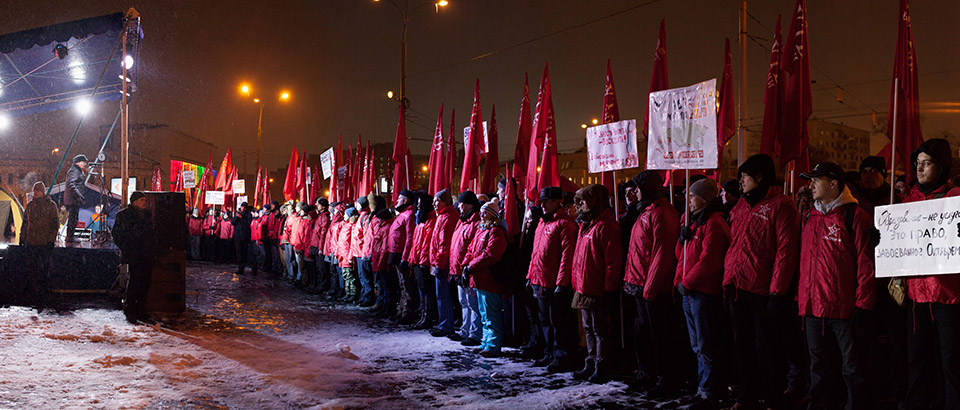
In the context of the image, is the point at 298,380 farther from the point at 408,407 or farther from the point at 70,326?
the point at 70,326

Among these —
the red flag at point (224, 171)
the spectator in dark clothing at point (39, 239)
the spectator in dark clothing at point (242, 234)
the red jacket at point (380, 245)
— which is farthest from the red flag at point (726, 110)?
the red flag at point (224, 171)

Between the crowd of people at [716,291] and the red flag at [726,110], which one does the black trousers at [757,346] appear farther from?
the red flag at [726,110]

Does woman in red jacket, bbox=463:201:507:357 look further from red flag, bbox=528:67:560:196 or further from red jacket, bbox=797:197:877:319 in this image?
red jacket, bbox=797:197:877:319

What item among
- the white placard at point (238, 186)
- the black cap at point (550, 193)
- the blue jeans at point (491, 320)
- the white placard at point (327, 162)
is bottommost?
the blue jeans at point (491, 320)

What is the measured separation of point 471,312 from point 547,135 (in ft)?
9.90

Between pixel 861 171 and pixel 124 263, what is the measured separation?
11589 millimetres

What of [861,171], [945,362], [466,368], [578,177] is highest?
[578,177]

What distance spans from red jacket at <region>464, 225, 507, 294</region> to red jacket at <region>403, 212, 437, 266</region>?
1.63 m

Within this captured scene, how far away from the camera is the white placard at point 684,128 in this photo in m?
6.25

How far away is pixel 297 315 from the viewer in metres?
11.6

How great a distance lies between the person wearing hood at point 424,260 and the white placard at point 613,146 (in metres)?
3.29

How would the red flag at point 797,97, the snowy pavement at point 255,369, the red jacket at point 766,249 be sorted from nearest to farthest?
the red jacket at point 766,249, the snowy pavement at point 255,369, the red flag at point 797,97

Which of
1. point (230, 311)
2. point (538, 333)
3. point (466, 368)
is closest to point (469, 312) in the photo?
point (538, 333)

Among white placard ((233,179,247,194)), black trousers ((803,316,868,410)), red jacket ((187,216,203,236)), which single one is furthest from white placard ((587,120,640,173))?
red jacket ((187,216,203,236))
